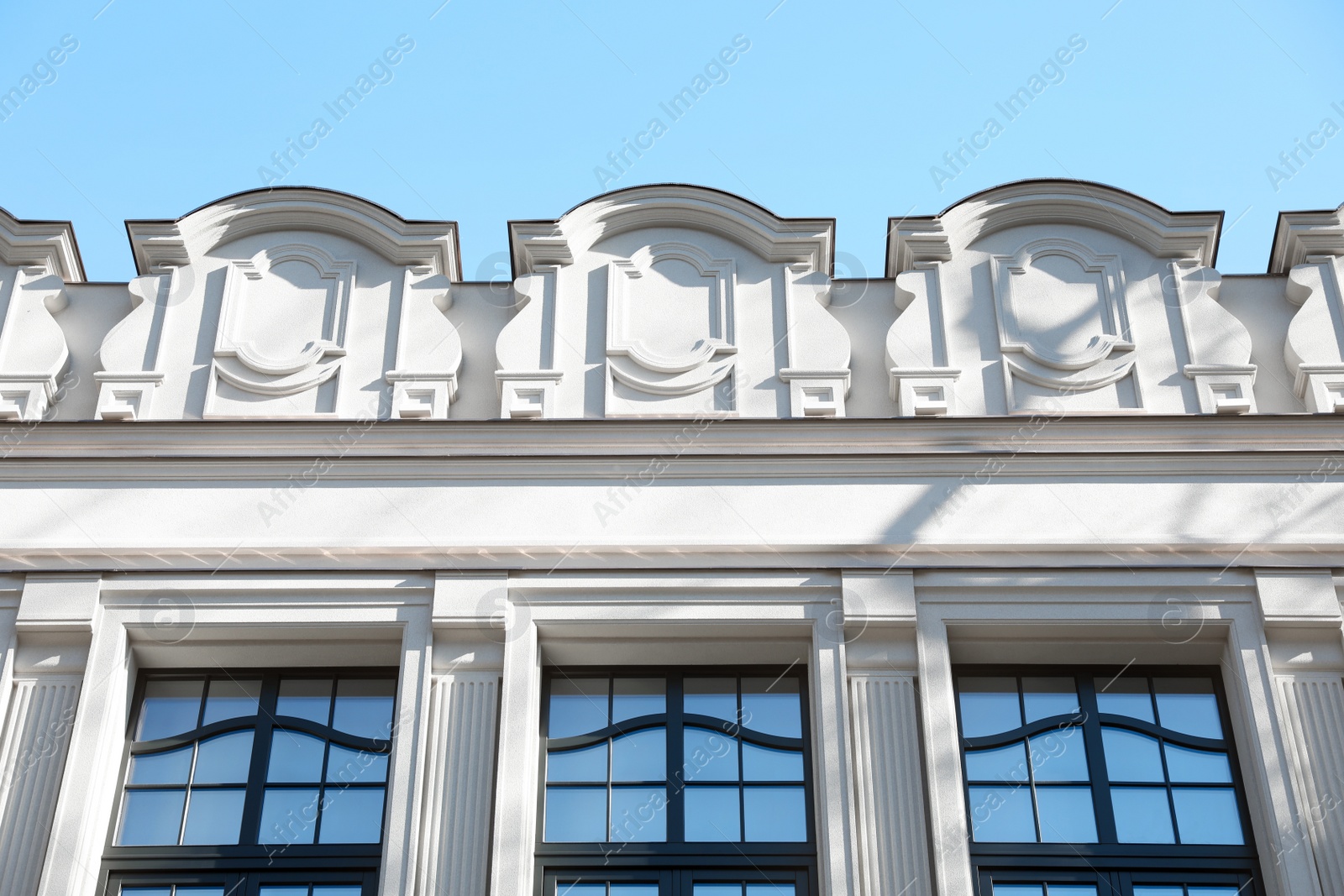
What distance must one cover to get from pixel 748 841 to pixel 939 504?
8.53 ft

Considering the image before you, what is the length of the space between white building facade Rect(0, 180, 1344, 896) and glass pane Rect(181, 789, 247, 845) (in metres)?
0.03

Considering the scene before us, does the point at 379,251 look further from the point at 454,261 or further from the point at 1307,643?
the point at 1307,643

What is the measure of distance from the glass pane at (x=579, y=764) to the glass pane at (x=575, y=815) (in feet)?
0.28

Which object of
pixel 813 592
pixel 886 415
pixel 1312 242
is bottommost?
pixel 813 592

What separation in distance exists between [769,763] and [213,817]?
3.44m

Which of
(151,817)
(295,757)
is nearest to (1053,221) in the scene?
(295,757)

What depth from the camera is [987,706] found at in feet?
34.6

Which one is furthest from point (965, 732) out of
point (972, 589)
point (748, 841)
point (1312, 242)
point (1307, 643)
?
point (1312, 242)

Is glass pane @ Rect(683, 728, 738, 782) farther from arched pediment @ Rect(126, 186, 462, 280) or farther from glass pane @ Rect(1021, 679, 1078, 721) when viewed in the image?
arched pediment @ Rect(126, 186, 462, 280)

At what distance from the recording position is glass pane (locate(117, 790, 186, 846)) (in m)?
10.0

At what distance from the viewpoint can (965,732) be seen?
10.4 m

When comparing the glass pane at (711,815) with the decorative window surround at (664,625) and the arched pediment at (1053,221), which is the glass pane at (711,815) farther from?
the arched pediment at (1053,221)

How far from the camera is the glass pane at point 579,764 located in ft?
33.6

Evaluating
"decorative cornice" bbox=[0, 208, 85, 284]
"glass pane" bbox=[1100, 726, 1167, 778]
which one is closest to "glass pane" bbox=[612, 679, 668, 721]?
"glass pane" bbox=[1100, 726, 1167, 778]
